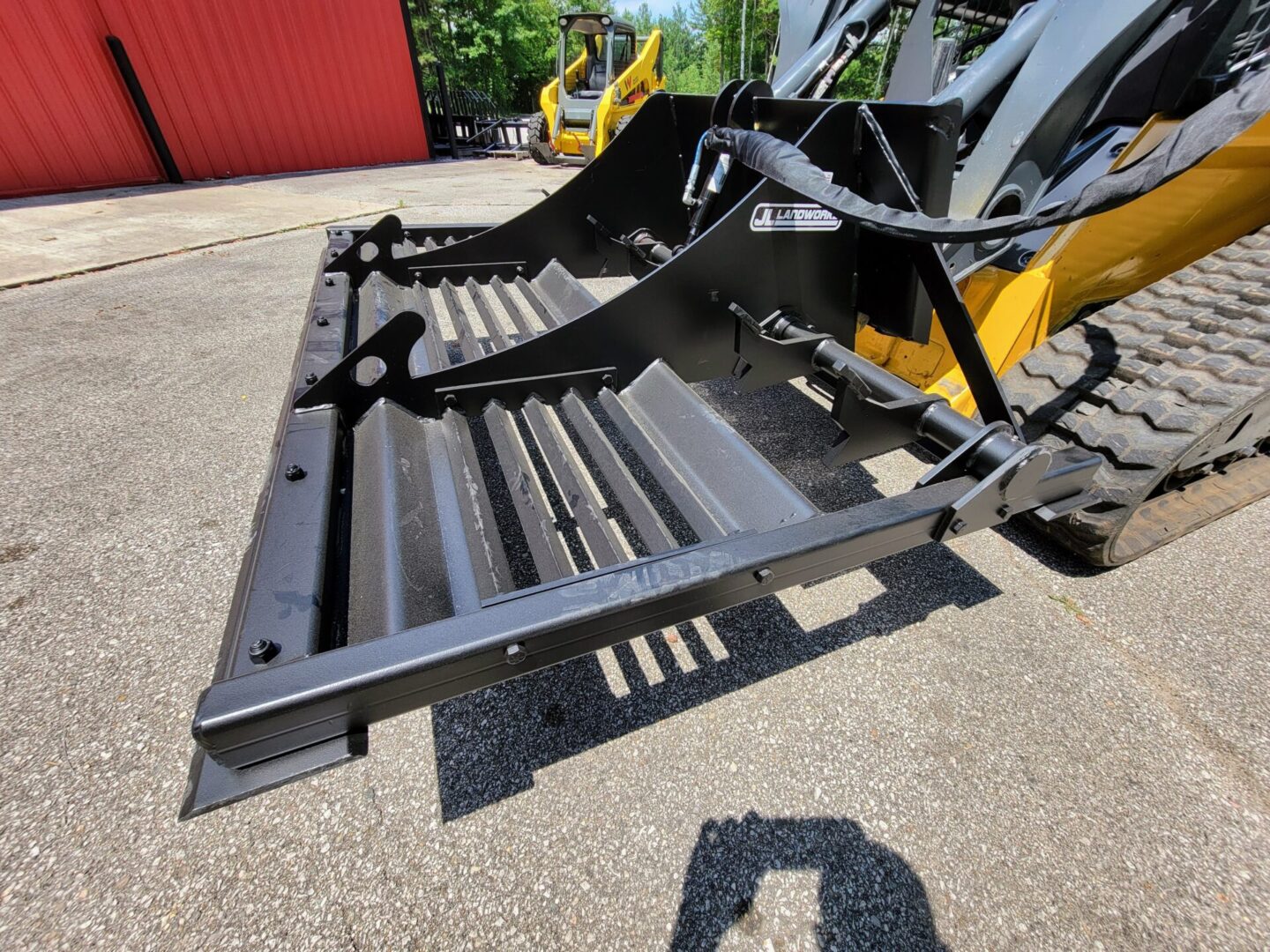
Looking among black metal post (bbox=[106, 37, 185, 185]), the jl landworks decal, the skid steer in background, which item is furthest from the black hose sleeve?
black metal post (bbox=[106, 37, 185, 185])

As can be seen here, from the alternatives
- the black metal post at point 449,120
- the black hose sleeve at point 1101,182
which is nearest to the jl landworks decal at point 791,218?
the black hose sleeve at point 1101,182

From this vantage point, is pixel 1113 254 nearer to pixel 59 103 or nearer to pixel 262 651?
pixel 262 651

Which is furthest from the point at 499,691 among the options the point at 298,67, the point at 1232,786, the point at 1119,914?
the point at 298,67

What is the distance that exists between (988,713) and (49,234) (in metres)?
10.3

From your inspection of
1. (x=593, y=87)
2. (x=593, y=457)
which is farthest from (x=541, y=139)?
(x=593, y=457)

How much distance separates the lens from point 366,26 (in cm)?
1276

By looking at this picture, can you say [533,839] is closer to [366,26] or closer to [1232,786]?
[1232,786]

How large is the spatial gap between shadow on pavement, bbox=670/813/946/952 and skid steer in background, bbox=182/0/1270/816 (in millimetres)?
649

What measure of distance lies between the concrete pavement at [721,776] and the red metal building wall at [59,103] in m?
11.1

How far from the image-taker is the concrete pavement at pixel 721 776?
1.26 meters

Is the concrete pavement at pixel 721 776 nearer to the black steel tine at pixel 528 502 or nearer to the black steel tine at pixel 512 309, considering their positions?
the black steel tine at pixel 528 502

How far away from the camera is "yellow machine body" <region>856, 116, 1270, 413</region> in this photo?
83.6 inches

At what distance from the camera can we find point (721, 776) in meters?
1.52

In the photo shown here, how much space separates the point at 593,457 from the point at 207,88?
14.3m
